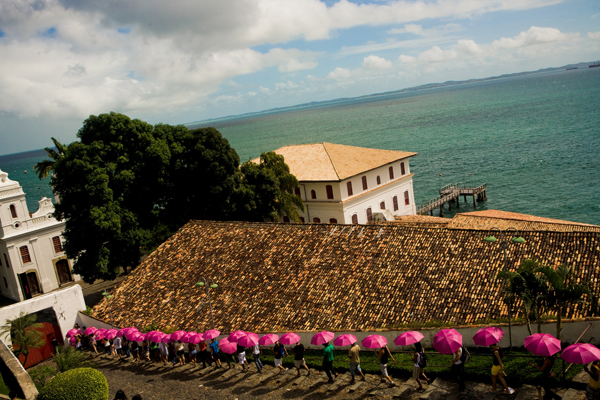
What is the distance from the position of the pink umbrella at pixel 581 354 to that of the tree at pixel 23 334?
25.7 meters

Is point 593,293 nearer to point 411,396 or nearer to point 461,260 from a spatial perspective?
point 461,260

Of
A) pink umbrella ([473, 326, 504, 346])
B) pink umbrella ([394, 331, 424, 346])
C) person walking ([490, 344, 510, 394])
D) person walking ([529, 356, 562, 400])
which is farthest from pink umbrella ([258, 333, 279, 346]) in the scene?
person walking ([529, 356, 562, 400])

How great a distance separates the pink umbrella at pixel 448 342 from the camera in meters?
14.6

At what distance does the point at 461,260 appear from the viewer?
→ 920 inches

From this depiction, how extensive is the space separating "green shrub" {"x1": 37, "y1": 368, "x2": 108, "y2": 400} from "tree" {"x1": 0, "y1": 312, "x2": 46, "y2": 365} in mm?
11541

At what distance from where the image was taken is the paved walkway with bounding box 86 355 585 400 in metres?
14.8

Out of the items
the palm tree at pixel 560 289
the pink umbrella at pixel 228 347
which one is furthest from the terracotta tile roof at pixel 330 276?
the pink umbrella at pixel 228 347

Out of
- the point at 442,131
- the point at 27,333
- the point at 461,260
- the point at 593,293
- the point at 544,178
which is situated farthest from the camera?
the point at 442,131

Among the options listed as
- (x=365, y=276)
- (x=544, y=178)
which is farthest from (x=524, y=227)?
(x=544, y=178)

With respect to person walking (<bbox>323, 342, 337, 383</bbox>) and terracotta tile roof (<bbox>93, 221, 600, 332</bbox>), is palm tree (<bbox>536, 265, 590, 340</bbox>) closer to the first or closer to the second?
terracotta tile roof (<bbox>93, 221, 600, 332</bbox>)

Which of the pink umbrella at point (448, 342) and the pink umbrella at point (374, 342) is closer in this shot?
the pink umbrella at point (448, 342)

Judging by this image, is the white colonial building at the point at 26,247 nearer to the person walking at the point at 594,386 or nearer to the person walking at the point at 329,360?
the person walking at the point at 329,360

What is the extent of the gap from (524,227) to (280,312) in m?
21.8

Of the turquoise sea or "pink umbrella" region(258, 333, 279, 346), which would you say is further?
the turquoise sea
